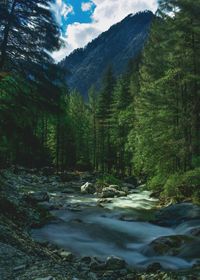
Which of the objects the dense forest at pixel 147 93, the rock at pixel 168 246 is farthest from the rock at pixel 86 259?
the dense forest at pixel 147 93

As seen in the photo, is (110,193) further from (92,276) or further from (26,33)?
(92,276)

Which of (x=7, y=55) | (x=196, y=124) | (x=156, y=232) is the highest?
(x=7, y=55)

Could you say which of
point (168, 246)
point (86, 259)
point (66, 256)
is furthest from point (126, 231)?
point (66, 256)

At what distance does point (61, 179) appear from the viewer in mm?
39906

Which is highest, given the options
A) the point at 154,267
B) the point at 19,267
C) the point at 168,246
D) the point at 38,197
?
the point at 19,267

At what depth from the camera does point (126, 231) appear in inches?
644

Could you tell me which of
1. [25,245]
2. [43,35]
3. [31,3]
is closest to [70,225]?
[25,245]

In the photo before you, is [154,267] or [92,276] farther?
[154,267]

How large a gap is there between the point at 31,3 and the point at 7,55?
2.90 meters

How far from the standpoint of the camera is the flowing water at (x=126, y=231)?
12625mm

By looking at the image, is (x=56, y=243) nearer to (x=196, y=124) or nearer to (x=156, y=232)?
(x=156, y=232)

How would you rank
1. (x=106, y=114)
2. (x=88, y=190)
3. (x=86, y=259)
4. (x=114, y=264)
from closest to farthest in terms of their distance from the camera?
(x=114, y=264), (x=86, y=259), (x=88, y=190), (x=106, y=114)

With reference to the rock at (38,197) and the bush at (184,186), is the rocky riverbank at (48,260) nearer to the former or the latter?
the bush at (184,186)

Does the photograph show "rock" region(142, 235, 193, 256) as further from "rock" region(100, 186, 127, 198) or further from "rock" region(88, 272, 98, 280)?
"rock" region(100, 186, 127, 198)
